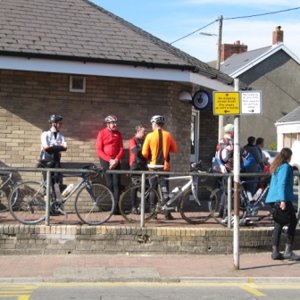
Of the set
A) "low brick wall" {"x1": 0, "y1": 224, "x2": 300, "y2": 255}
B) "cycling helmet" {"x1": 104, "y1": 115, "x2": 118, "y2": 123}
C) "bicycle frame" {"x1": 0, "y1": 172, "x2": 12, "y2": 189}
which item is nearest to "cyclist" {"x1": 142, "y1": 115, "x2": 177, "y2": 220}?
"cycling helmet" {"x1": 104, "y1": 115, "x2": 118, "y2": 123}

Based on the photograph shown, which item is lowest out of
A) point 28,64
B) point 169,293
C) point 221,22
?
point 169,293

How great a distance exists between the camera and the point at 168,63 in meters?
11.7

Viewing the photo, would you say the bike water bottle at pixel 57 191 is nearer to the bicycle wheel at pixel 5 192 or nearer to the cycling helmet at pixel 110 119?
the bicycle wheel at pixel 5 192

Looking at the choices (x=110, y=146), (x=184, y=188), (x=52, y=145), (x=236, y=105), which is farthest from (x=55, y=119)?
(x=236, y=105)

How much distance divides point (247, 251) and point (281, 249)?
2.02 ft

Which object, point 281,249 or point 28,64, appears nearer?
point 281,249

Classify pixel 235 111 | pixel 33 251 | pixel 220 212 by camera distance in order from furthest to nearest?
1. pixel 220 212
2. pixel 33 251
3. pixel 235 111

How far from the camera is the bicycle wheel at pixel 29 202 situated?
10.1 m

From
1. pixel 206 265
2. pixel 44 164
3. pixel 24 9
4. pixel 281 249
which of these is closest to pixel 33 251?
pixel 44 164

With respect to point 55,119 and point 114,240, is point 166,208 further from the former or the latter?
point 55,119

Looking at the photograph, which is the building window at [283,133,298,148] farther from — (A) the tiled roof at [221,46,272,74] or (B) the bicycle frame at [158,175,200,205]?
(B) the bicycle frame at [158,175,200,205]

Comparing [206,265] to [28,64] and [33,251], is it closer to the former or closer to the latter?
[33,251]

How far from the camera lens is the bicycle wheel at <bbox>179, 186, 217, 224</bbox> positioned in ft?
34.9

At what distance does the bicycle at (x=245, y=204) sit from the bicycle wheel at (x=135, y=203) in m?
1.08
